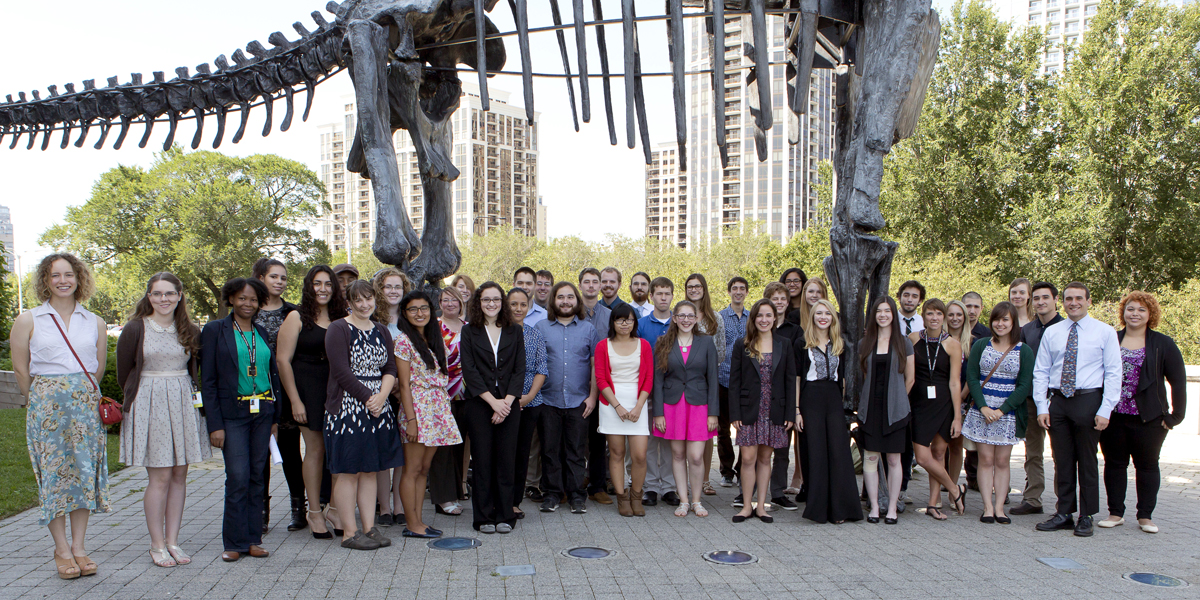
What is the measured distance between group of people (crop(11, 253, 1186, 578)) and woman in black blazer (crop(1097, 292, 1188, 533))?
15 mm

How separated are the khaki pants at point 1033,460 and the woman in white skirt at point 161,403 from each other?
606 centimetres

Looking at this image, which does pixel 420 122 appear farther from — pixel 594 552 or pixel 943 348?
pixel 943 348

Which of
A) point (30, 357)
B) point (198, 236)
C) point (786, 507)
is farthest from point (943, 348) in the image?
point (198, 236)

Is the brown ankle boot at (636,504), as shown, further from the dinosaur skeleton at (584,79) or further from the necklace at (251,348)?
the necklace at (251,348)

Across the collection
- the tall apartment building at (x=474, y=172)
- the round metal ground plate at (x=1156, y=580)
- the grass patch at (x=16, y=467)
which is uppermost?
the tall apartment building at (x=474, y=172)

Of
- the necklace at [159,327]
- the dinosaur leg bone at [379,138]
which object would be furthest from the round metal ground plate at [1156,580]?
the necklace at [159,327]

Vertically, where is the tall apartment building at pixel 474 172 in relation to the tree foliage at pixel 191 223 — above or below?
above

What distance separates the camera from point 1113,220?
82.4ft

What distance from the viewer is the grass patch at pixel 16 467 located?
6671 millimetres

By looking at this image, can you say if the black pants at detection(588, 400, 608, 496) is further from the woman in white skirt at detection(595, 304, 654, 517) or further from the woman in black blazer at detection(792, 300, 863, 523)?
the woman in black blazer at detection(792, 300, 863, 523)

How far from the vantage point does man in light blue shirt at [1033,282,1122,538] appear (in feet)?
19.1

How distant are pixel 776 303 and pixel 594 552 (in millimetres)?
2645

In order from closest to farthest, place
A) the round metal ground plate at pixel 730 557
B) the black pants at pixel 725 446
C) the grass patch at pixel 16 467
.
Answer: the round metal ground plate at pixel 730 557, the grass patch at pixel 16 467, the black pants at pixel 725 446

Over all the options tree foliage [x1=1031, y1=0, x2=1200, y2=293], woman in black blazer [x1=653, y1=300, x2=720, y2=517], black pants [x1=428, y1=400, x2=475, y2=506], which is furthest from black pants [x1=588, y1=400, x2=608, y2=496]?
tree foliage [x1=1031, y1=0, x2=1200, y2=293]
